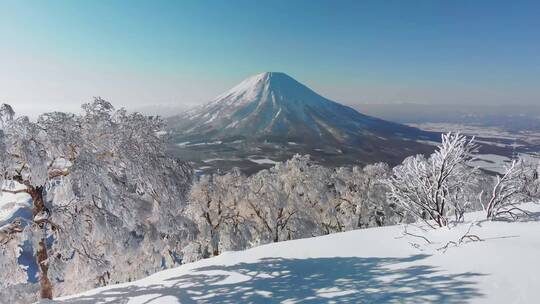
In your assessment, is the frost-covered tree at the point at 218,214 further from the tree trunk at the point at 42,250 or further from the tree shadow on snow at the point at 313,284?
the tree shadow on snow at the point at 313,284

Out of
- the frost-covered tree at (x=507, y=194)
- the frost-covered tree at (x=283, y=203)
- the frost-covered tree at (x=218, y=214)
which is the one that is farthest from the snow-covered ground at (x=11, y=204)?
the frost-covered tree at (x=283, y=203)

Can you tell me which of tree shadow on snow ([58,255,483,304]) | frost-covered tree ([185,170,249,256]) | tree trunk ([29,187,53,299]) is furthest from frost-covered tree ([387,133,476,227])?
frost-covered tree ([185,170,249,256])

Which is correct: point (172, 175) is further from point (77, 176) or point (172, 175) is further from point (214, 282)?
point (214, 282)

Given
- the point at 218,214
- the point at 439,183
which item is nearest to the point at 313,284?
the point at 439,183

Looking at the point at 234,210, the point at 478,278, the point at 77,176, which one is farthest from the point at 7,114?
the point at 234,210

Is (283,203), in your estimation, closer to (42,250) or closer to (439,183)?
(439,183)

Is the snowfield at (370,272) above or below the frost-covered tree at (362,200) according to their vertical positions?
above
